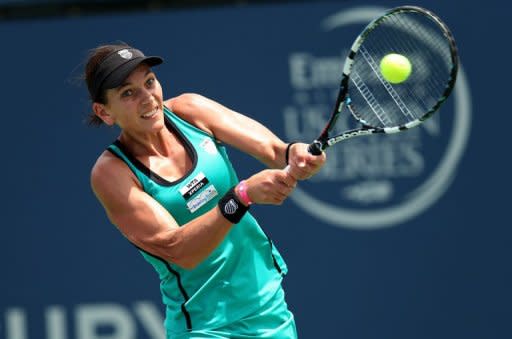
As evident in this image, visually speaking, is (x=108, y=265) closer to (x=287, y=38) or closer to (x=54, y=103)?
(x=54, y=103)

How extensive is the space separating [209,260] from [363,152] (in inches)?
89.1

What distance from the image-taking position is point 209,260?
12.8 feet

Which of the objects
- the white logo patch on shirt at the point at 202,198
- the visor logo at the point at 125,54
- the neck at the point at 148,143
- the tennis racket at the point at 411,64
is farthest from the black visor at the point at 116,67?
the tennis racket at the point at 411,64

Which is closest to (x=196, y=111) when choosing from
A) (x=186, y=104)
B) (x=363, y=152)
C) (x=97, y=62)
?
(x=186, y=104)

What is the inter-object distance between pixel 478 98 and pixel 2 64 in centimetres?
269

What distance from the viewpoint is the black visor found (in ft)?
12.6

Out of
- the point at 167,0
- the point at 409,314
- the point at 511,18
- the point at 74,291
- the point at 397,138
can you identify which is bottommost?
the point at 409,314

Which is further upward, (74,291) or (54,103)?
(54,103)

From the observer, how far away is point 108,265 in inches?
247

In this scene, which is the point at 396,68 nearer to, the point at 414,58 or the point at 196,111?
the point at 196,111

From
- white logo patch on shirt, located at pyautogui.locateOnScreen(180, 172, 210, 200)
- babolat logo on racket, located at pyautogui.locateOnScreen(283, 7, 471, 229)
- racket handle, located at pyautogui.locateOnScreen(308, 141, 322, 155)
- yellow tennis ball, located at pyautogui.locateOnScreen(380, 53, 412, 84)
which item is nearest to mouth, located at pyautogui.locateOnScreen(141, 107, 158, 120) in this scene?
white logo patch on shirt, located at pyautogui.locateOnScreen(180, 172, 210, 200)

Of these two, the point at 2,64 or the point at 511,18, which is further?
the point at 2,64

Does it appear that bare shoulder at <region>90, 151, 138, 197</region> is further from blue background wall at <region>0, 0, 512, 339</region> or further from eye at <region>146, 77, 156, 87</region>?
blue background wall at <region>0, 0, 512, 339</region>

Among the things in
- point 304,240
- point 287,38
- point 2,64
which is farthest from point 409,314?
point 2,64
